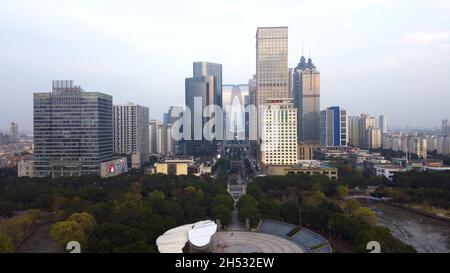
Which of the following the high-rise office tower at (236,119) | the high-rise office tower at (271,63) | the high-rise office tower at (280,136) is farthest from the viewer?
the high-rise office tower at (236,119)

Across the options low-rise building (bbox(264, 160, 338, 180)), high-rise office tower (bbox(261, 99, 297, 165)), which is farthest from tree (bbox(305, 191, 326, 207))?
high-rise office tower (bbox(261, 99, 297, 165))

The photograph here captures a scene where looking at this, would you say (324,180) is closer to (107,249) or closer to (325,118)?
(107,249)

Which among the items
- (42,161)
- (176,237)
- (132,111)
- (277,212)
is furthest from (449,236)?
(132,111)

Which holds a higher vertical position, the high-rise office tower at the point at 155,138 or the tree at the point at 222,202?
the high-rise office tower at the point at 155,138

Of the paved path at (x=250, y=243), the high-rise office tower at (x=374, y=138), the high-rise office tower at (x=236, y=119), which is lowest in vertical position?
the paved path at (x=250, y=243)

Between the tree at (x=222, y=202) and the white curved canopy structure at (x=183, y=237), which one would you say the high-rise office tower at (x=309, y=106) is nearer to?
the tree at (x=222, y=202)

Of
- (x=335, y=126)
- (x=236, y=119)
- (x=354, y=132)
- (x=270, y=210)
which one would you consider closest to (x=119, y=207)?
(x=270, y=210)

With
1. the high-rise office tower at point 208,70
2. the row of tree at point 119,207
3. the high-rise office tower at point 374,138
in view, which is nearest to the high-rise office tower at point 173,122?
the high-rise office tower at point 208,70
